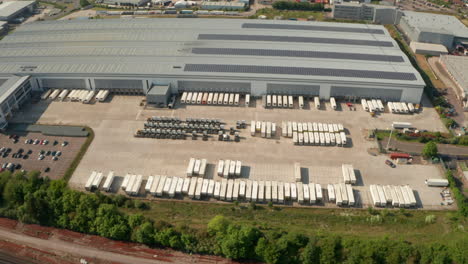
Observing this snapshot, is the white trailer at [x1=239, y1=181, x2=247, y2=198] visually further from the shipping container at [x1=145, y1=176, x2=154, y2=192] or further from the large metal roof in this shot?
the large metal roof

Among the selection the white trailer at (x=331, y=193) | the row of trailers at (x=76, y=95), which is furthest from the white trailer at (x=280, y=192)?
the row of trailers at (x=76, y=95)

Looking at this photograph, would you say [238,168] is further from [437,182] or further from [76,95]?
[76,95]

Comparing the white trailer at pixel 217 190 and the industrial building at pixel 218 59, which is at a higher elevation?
the industrial building at pixel 218 59

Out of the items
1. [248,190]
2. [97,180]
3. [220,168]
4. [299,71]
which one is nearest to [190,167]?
[220,168]

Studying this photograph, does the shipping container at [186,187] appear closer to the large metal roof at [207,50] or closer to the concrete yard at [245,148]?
the concrete yard at [245,148]

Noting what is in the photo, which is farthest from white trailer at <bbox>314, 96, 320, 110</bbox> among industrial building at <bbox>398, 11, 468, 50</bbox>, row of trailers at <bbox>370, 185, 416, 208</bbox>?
industrial building at <bbox>398, 11, 468, 50</bbox>

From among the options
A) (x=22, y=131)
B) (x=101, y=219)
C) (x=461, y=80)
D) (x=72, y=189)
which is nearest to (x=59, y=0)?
(x=22, y=131)
